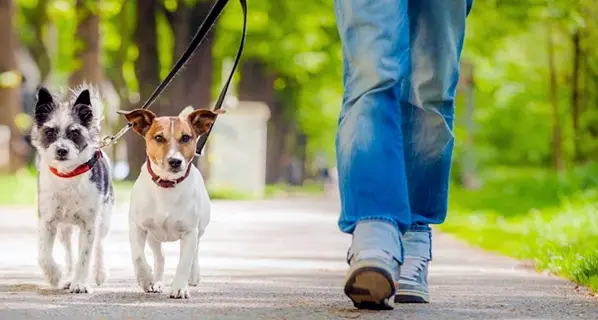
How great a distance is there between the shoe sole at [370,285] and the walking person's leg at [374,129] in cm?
15

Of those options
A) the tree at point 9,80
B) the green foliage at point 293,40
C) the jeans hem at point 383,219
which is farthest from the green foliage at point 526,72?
the jeans hem at point 383,219

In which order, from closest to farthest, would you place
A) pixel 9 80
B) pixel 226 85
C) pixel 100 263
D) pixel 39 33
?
pixel 226 85
pixel 100 263
pixel 9 80
pixel 39 33

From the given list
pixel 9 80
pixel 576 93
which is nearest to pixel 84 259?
pixel 9 80

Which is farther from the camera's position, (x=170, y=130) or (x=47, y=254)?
(x=47, y=254)

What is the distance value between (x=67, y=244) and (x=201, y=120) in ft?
4.47

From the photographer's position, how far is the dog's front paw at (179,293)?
19.1ft

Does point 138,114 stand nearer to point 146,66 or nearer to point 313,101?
point 146,66

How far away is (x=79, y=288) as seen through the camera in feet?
20.3

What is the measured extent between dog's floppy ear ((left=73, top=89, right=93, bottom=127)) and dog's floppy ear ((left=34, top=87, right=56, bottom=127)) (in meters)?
0.12

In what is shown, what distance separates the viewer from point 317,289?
260 inches

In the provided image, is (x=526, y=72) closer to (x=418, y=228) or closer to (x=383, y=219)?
(x=418, y=228)

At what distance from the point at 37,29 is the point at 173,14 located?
10880mm

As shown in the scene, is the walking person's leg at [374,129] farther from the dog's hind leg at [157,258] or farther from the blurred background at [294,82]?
the blurred background at [294,82]

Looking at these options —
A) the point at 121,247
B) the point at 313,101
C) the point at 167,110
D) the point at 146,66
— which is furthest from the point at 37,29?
the point at 121,247
